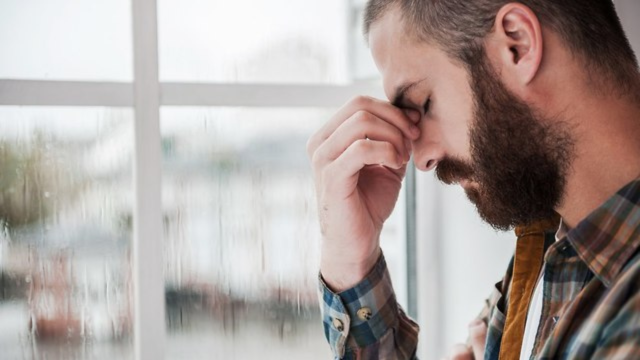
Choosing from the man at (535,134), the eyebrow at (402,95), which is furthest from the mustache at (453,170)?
the eyebrow at (402,95)

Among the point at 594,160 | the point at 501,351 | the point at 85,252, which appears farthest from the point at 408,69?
the point at 85,252

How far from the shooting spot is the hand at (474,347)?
4.75 feet

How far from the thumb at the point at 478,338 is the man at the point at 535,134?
18 centimetres

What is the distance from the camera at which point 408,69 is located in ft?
3.80

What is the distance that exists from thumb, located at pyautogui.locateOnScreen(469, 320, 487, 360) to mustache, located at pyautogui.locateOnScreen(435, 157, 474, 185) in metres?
0.39

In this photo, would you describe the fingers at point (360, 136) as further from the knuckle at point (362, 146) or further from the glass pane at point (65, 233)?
the glass pane at point (65, 233)

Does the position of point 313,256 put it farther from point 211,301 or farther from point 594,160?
point 594,160

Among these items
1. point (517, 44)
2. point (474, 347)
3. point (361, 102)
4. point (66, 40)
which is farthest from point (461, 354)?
point (66, 40)

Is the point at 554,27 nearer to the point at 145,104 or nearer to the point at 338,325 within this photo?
the point at 338,325

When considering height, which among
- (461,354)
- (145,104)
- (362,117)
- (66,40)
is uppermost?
(66,40)

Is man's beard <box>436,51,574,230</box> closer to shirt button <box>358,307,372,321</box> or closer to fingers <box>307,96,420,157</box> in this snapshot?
fingers <box>307,96,420,157</box>

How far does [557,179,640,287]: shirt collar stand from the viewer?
1.01 meters

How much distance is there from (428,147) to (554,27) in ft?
0.90

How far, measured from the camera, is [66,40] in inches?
63.0
